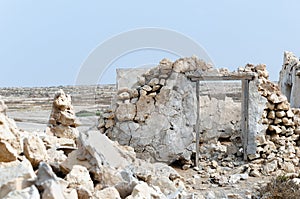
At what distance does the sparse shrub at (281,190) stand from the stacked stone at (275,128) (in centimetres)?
206

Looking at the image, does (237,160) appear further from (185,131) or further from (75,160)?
(75,160)

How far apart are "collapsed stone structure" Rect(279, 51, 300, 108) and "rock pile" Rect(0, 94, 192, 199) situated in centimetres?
926

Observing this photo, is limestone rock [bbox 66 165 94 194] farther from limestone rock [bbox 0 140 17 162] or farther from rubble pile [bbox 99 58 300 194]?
rubble pile [bbox 99 58 300 194]

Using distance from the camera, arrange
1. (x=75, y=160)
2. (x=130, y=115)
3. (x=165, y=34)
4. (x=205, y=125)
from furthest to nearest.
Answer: (x=205, y=125)
(x=165, y=34)
(x=130, y=115)
(x=75, y=160)

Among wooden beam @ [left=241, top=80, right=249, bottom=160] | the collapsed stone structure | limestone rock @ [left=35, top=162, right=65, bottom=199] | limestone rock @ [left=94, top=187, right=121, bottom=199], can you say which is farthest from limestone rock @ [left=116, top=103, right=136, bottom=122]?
the collapsed stone structure

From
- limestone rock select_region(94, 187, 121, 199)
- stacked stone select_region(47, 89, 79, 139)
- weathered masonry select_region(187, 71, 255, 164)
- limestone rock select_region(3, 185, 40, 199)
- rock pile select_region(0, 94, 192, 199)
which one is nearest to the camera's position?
limestone rock select_region(3, 185, 40, 199)

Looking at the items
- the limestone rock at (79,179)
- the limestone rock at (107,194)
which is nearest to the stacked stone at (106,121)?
the limestone rock at (79,179)

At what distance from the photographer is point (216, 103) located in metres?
10.1

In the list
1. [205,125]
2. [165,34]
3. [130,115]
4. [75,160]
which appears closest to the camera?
[75,160]

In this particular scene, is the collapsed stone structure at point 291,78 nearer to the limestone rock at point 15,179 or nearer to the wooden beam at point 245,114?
the wooden beam at point 245,114

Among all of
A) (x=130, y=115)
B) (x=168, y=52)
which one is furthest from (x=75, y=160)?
(x=168, y=52)

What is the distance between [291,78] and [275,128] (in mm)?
6394

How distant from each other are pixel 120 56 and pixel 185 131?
2263 millimetres

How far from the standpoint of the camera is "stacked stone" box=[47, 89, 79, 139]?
689 cm
